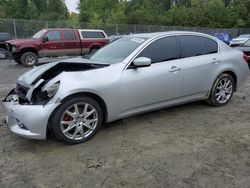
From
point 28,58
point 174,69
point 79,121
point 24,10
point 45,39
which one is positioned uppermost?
point 24,10

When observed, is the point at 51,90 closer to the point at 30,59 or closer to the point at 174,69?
the point at 174,69

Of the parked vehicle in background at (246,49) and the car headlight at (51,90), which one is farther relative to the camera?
the parked vehicle in background at (246,49)

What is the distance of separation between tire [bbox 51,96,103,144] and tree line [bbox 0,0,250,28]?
1231 inches

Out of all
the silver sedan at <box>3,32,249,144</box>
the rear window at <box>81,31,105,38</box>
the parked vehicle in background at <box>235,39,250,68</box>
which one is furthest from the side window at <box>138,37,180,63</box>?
the rear window at <box>81,31,105,38</box>

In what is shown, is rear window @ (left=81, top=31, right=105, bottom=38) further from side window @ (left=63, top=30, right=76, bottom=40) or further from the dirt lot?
the dirt lot

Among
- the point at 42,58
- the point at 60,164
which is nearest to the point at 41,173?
the point at 60,164

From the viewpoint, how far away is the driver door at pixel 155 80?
4359 mm

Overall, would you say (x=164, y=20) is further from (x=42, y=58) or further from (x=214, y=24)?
(x=42, y=58)

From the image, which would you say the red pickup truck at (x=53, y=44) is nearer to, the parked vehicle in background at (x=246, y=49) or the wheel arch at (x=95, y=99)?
the parked vehicle in background at (x=246, y=49)

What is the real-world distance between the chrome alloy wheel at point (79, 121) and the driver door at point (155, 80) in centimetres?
55

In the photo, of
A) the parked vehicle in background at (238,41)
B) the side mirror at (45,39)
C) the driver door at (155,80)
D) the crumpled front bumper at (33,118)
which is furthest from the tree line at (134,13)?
the crumpled front bumper at (33,118)

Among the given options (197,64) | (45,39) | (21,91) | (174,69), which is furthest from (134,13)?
(21,91)

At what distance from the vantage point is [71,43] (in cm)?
1427

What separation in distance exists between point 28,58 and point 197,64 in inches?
396
